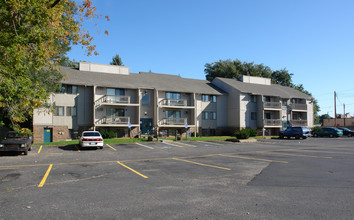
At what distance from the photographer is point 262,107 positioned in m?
40.2

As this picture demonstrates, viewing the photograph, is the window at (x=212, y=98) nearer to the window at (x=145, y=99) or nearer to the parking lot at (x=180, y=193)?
the window at (x=145, y=99)

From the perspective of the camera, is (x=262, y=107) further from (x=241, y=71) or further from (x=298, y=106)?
(x=241, y=71)

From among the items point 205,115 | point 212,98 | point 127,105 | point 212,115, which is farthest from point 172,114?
point 212,98

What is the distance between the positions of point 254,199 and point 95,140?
1664 cm

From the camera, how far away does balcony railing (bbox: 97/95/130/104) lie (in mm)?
31312

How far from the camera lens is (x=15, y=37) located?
10977mm

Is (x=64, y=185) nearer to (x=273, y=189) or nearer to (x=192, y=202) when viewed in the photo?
(x=192, y=202)

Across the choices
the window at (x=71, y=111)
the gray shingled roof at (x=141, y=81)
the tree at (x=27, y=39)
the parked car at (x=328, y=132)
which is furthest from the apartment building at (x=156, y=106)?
the tree at (x=27, y=39)

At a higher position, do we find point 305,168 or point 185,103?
point 185,103

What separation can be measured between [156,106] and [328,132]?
26602 millimetres

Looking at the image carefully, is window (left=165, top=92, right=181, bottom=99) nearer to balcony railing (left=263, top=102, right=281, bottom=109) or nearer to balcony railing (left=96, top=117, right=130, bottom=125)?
balcony railing (left=96, top=117, right=130, bottom=125)

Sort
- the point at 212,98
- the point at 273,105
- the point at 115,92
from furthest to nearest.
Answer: the point at 273,105
the point at 212,98
the point at 115,92

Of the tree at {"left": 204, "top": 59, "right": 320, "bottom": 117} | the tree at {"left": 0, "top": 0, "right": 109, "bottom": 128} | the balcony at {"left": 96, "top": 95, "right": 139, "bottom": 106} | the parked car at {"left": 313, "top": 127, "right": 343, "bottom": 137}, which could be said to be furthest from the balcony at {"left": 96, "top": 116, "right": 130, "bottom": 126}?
the tree at {"left": 204, "top": 59, "right": 320, "bottom": 117}

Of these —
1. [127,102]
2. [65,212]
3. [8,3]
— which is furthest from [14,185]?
[127,102]
